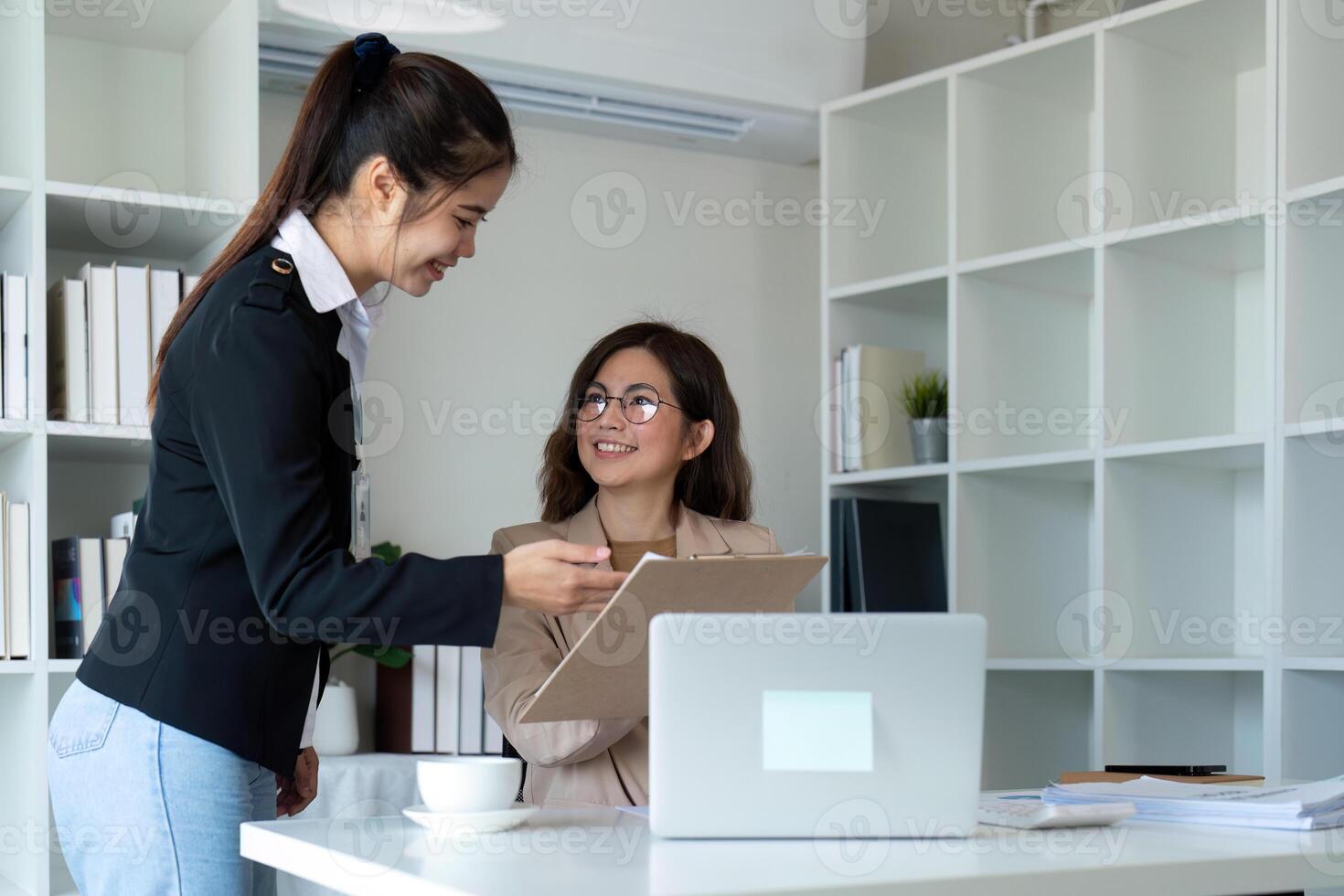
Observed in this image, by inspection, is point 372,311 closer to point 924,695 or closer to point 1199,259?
point 924,695

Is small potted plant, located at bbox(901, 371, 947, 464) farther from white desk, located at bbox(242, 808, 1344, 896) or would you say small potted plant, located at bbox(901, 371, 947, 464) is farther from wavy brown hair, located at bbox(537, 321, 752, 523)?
white desk, located at bbox(242, 808, 1344, 896)

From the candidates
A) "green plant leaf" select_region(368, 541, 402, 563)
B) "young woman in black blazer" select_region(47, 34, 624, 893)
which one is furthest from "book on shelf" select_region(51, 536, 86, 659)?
"young woman in black blazer" select_region(47, 34, 624, 893)

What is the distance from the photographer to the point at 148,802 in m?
1.37

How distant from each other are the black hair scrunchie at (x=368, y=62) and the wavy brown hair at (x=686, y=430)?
98cm

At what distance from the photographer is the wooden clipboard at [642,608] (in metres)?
1.33

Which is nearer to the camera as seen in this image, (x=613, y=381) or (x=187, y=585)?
(x=187, y=585)

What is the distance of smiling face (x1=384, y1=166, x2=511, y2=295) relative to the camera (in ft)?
5.03

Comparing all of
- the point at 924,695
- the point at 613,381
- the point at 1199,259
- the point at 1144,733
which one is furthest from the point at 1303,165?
the point at 924,695

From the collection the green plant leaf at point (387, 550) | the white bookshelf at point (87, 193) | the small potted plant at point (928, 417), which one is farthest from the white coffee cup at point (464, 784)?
the small potted plant at point (928, 417)

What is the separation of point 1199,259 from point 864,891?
247 centimetres

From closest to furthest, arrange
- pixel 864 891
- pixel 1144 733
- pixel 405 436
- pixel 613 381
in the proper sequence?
pixel 864 891 < pixel 613 381 < pixel 1144 733 < pixel 405 436

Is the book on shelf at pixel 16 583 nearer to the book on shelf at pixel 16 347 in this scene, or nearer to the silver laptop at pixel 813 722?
the book on shelf at pixel 16 347

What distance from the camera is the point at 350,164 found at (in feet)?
4.98

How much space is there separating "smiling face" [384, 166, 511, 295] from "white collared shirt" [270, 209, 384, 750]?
0.06m
